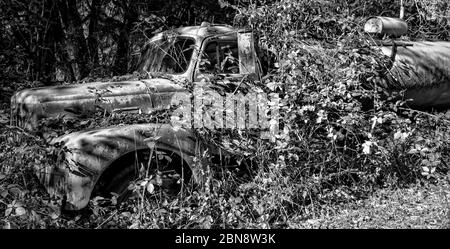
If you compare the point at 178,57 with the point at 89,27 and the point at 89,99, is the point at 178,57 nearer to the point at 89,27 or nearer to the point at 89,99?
the point at 89,99

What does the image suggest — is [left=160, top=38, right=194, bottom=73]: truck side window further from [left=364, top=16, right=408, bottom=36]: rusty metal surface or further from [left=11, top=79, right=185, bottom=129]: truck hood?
[left=364, top=16, right=408, bottom=36]: rusty metal surface

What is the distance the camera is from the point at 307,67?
5020mm

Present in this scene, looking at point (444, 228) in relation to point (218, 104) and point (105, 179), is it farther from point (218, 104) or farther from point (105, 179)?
point (105, 179)

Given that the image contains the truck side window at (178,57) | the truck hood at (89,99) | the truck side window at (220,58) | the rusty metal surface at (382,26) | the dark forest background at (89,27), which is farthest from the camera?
the dark forest background at (89,27)

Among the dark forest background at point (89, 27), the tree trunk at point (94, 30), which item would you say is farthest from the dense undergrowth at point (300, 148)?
the tree trunk at point (94, 30)

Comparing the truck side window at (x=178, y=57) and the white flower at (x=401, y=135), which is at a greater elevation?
the truck side window at (x=178, y=57)

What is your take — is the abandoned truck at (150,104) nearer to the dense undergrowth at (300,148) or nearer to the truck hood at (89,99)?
the truck hood at (89,99)

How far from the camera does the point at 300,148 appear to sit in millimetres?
4840

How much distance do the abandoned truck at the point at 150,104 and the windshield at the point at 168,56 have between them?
1 centimetres

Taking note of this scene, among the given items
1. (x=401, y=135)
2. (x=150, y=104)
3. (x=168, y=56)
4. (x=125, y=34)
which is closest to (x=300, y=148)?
(x=401, y=135)

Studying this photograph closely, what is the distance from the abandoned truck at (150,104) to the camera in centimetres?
408

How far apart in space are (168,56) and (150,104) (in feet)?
2.56

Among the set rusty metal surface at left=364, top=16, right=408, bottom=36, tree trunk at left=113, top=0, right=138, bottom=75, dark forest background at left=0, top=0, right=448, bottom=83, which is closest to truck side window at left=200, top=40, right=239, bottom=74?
rusty metal surface at left=364, top=16, right=408, bottom=36
